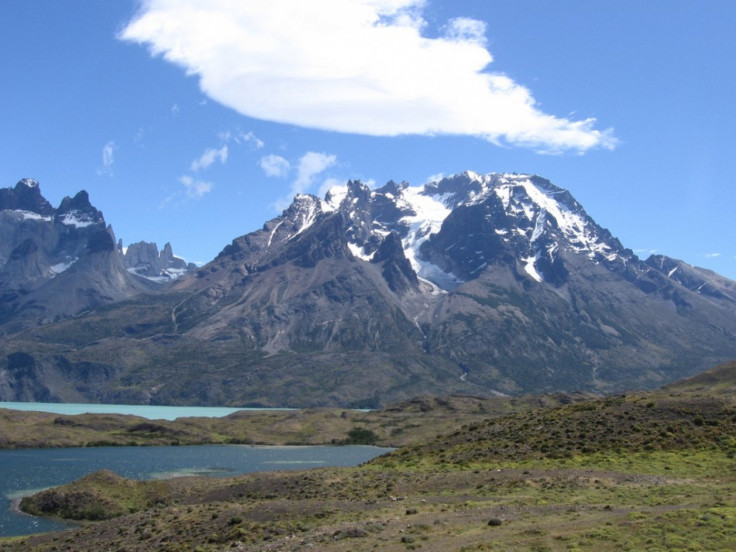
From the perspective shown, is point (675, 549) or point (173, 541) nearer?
point (675, 549)

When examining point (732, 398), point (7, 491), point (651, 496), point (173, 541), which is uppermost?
point (732, 398)

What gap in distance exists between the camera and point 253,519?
2527 inches

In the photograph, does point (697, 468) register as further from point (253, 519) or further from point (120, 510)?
point (120, 510)

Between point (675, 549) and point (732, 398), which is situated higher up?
point (732, 398)

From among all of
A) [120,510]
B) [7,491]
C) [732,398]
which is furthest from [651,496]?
[7,491]

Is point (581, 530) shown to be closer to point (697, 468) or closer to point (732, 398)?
point (697, 468)

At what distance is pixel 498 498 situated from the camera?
2500 inches

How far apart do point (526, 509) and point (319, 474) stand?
40955mm

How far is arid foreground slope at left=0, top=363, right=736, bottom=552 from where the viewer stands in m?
48.4

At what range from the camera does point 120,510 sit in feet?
342

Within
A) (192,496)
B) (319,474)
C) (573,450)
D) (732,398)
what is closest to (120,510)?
(192,496)

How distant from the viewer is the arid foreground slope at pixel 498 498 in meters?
48.4

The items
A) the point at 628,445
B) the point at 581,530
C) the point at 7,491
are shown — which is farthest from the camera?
the point at 7,491

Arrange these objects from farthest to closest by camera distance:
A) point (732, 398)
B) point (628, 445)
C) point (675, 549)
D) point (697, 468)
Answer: point (732, 398)
point (628, 445)
point (697, 468)
point (675, 549)
